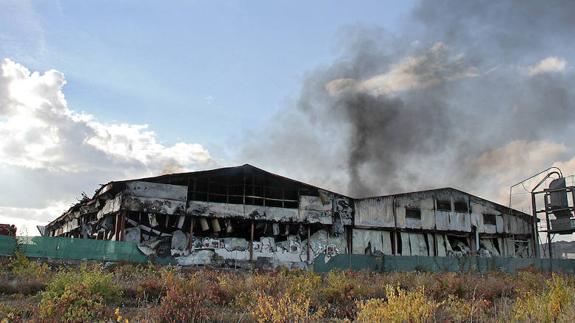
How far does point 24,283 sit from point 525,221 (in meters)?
36.2

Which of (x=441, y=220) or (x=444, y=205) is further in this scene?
(x=444, y=205)

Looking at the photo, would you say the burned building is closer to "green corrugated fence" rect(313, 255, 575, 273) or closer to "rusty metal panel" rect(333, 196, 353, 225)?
"rusty metal panel" rect(333, 196, 353, 225)

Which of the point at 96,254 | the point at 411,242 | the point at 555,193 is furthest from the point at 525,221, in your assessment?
the point at 96,254

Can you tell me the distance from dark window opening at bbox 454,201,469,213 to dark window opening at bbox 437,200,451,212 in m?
0.65

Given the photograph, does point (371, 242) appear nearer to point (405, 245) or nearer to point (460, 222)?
point (405, 245)

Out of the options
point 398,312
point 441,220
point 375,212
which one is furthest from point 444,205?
point 398,312

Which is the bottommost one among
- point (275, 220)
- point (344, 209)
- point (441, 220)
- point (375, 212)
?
point (275, 220)

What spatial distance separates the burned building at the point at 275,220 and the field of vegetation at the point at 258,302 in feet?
46.6

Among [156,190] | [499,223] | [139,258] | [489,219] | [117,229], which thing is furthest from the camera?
[499,223]

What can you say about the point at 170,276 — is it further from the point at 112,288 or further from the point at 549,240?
the point at 549,240

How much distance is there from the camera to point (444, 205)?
34.3 meters

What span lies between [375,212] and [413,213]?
10.3 ft

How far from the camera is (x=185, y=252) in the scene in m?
27.1

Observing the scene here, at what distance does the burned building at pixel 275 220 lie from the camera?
88.4ft
